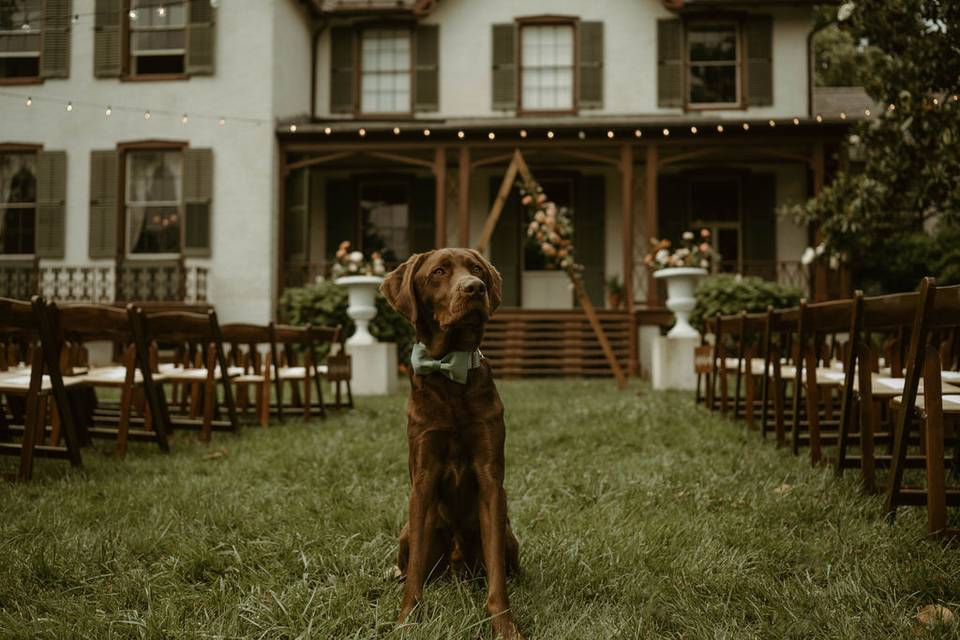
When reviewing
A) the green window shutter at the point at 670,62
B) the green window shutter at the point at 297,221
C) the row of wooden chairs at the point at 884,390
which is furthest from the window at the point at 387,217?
the row of wooden chairs at the point at 884,390

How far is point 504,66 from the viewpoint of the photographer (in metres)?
15.0

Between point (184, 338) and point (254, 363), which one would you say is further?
point (254, 363)

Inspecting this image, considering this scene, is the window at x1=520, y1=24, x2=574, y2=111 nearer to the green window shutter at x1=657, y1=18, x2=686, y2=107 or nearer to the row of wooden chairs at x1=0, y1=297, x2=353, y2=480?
the green window shutter at x1=657, y1=18, x2=686, y2=107

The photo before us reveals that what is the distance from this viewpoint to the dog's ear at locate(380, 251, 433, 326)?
2145 millimetres

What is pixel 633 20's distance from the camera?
15.0 m

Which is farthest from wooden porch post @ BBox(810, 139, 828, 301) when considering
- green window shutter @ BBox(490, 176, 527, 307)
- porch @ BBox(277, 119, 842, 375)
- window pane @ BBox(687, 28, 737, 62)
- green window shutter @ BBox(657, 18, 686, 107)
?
green window shutter @ BBox(490, 176, 527, 307)

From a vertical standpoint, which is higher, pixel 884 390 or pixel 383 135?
pixel 383 135

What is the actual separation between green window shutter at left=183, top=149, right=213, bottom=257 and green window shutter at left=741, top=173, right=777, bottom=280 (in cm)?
1003

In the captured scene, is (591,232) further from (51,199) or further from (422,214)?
(51,199)

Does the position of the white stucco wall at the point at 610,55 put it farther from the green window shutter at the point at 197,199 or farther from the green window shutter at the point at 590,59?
the green window shutter at the point at 197,199

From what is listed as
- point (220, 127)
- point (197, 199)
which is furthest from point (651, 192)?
point (197, 199)

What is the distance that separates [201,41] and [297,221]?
140 inches

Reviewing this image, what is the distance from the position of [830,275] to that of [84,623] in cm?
1360

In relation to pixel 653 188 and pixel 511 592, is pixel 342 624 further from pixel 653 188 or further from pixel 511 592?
pixel 653 188
